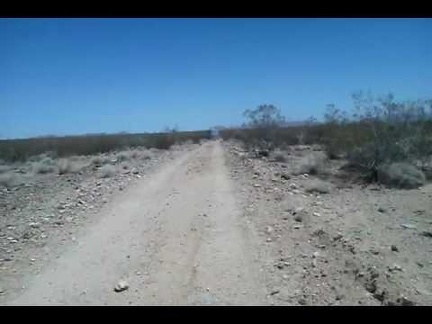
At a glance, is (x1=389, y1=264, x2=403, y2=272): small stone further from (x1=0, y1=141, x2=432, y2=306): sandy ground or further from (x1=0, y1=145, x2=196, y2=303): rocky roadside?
(x1=0, y1=145, x2=196, y2=303): rocky roadside

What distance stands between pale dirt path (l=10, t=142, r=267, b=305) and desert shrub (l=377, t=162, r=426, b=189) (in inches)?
168

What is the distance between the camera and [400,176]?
34.4 feet

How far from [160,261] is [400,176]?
727 centimetres

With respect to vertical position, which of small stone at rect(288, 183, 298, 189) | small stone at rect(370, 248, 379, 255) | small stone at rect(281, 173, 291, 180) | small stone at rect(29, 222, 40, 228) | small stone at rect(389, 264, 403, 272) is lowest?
small stone at rect(389, 264, 403, 272)

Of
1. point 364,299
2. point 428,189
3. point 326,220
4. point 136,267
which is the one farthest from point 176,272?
point 428,189

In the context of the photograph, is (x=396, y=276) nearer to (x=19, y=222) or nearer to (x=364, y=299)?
(x=364, y=299)

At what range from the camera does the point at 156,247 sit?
6.15 meters

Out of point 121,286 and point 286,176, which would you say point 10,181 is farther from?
point 121,286

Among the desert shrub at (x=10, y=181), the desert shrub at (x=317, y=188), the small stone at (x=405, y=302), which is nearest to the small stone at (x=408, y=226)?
the small stone at (x=405, y=302)

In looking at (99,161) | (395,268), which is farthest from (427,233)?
(99,161)

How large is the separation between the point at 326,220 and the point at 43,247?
4.47m

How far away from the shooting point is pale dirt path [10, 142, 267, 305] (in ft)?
14.5

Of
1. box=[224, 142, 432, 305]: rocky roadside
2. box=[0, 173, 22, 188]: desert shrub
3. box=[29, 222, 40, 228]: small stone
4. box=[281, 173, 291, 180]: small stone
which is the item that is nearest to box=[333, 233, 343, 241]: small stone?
box=[224, 142, 432, 305]: rocky roadside
